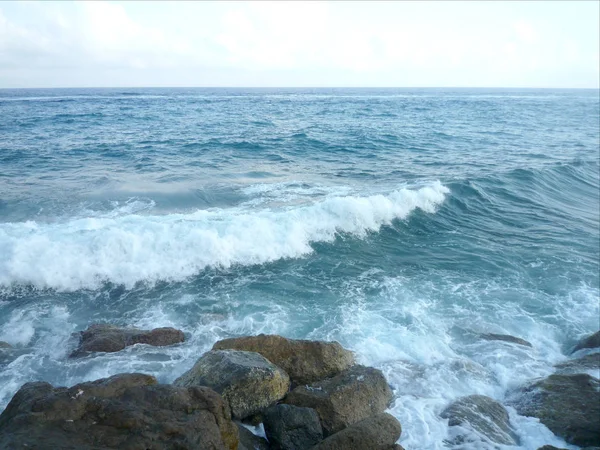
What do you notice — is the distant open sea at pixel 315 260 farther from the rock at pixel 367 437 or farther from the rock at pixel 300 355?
the rock at pixel 300 355

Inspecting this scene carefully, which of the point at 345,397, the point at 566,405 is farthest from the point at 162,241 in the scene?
the point at 566,405

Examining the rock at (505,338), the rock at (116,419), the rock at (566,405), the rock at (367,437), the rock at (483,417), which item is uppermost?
the rock at (116,419)

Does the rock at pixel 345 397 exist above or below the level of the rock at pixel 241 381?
below

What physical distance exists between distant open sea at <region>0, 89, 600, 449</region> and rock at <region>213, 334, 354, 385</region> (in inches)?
43.8

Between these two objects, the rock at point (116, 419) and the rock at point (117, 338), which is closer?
the rock at point (116, 419)

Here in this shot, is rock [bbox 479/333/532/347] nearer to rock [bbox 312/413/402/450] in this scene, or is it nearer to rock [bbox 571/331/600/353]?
rock [bbox 571/331/600/353]

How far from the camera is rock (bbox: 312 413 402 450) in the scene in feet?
18.0

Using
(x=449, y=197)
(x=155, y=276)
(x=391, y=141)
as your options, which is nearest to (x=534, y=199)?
(x=449, y=197)

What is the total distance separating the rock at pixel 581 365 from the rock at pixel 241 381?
17.4ft

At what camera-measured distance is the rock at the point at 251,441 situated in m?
5.83

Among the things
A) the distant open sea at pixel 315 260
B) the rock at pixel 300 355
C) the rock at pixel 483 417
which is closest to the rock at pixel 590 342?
the distant open sea at pixel 315 260

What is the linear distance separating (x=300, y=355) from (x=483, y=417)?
2996 mm

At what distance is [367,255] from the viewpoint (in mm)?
14273

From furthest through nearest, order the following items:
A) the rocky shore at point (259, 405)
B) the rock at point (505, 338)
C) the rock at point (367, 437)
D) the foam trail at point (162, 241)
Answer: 1. the foam trail at point (162, 241)
2. the rock at point (505, 338)
3. the rock at point (367, 437)
4. the rocky shore at point (259, 405)
